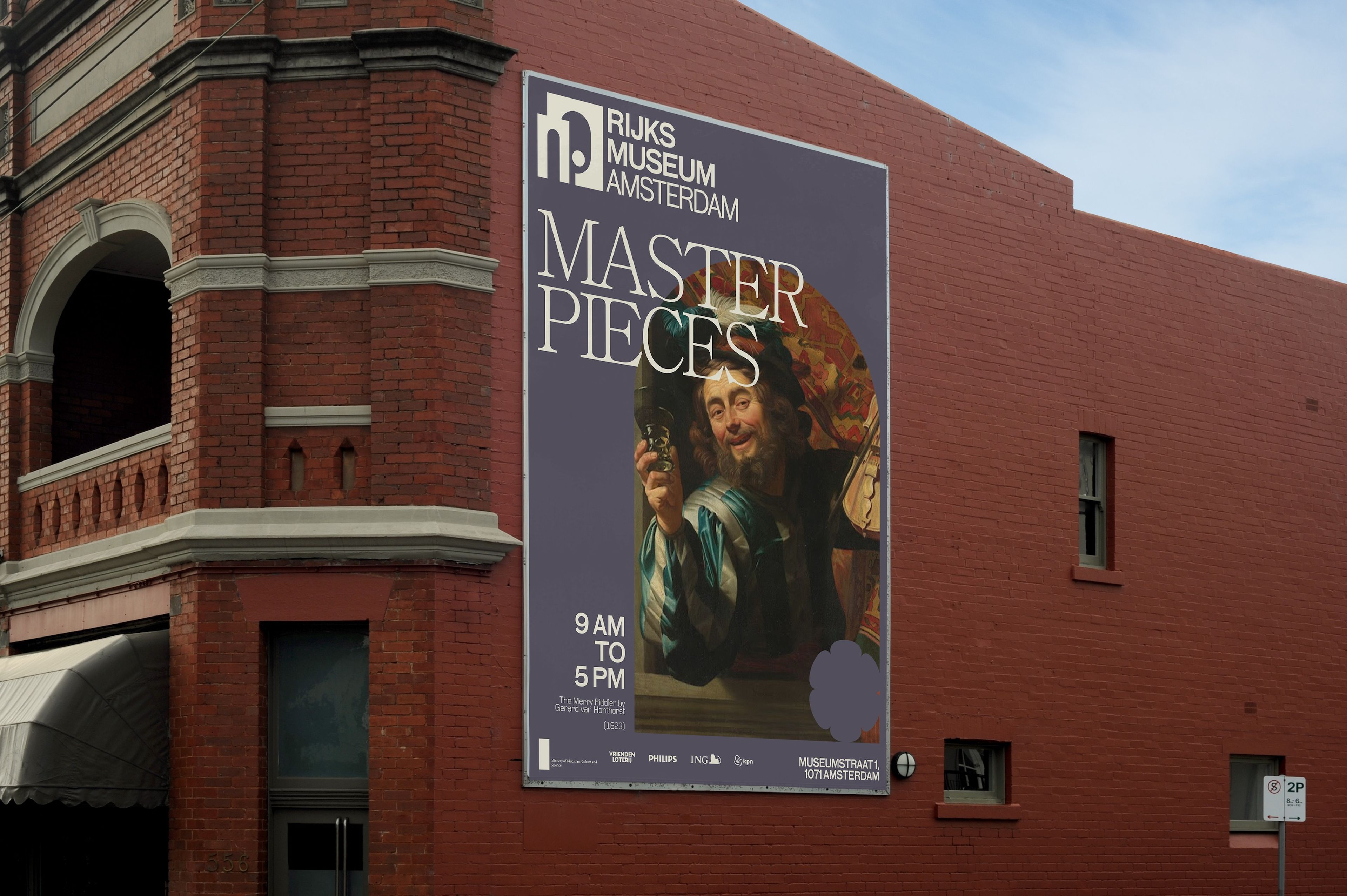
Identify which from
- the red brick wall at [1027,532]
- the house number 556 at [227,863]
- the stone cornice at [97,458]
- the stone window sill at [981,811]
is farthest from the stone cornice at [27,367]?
the stone window sill at [981,811]

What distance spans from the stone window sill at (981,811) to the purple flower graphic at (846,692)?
4.36ft

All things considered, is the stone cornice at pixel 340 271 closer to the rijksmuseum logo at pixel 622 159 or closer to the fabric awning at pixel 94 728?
the rijksmuseum logo at pixel 622 159

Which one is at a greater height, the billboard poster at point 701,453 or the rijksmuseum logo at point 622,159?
the rijksmuseum logo at point 622,159

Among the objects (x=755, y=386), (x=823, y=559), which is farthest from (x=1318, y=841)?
(x=755, y=386)

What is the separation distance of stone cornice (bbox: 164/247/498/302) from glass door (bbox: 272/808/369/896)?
4.65 metres

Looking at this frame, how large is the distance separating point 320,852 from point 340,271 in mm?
5120

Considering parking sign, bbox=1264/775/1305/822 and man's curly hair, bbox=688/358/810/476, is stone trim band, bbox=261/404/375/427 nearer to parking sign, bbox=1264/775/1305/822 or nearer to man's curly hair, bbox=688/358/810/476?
man's curly hair, bbox=688/358/810/476

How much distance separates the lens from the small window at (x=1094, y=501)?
20.1m

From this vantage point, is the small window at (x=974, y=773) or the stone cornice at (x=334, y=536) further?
the small window at (x=974, y=773)

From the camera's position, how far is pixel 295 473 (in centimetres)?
1499

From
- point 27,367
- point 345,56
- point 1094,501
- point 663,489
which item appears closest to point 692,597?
point 663,489

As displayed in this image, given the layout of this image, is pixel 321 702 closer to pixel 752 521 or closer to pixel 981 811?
pixel 752 521

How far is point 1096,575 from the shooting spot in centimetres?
1966

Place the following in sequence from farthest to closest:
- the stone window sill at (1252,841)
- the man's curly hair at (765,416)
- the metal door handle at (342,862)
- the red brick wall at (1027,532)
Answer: the stone window sill at (1252,841) < the man's curly hair at (765,416) < the red brick wall at (1027,532) < the metal door handle at (342,862)
